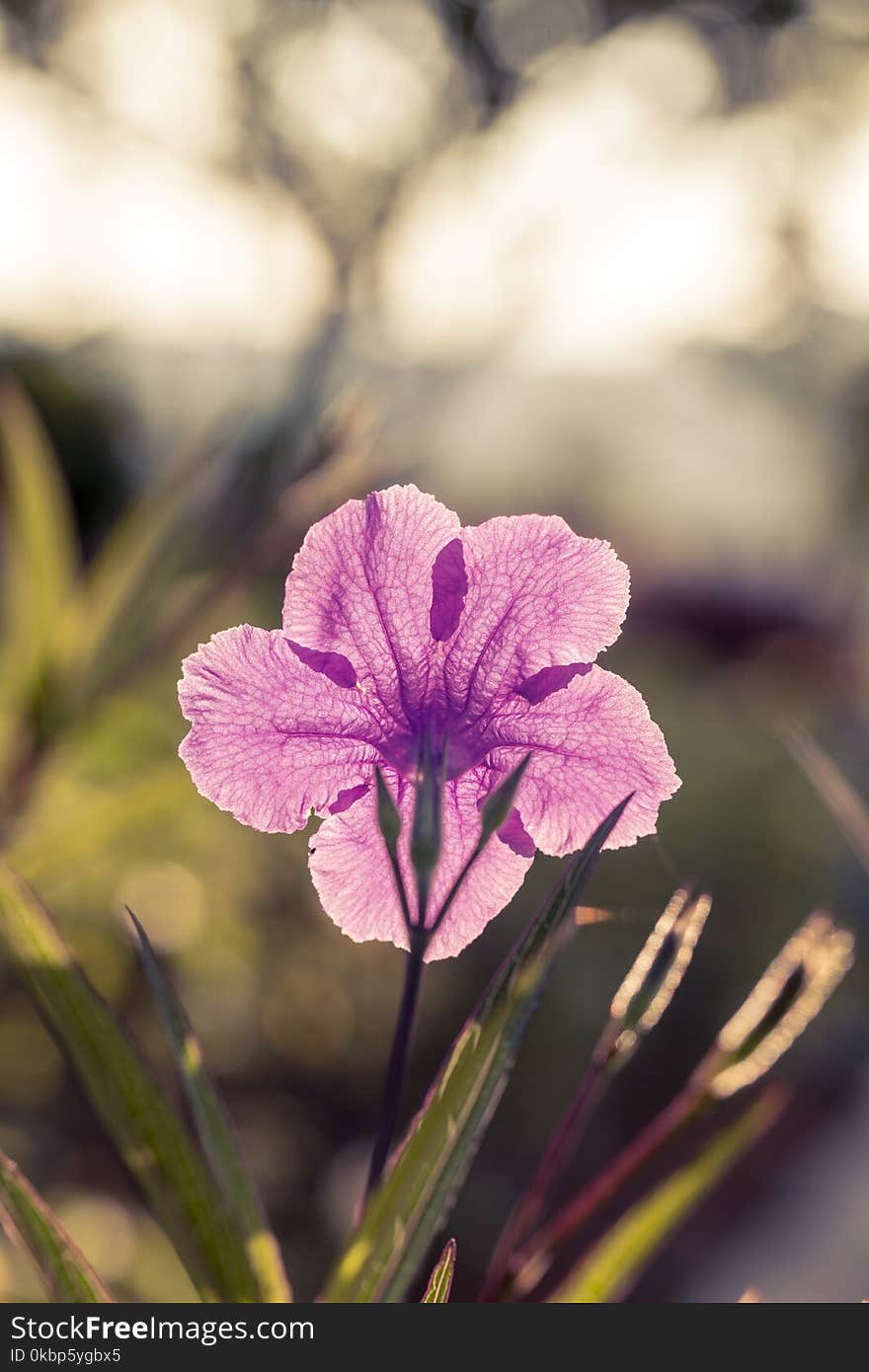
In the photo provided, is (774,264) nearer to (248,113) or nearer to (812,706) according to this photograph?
(812,706)

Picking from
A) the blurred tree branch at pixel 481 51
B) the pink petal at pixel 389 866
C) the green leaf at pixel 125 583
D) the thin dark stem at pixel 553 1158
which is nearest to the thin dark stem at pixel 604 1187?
the thin dark stem at pixel 553 1158

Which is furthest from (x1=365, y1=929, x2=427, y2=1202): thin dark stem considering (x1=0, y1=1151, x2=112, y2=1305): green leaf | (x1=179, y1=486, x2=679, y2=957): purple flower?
(x1=0, y1=1151, x2=112, y2=1305): green leaf

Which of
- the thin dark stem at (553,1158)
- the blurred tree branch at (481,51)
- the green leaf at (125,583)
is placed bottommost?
the thin dark stem at (553,1158)

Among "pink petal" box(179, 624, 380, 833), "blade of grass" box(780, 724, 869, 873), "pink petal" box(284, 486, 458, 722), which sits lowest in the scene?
"blade of grass" box(780, 724, 869, 873)

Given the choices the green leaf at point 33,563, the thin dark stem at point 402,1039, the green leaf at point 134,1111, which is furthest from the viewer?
the green leaf at point 33,563

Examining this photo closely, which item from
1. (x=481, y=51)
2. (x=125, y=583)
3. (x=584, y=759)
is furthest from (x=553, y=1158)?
(x=481, y=51)

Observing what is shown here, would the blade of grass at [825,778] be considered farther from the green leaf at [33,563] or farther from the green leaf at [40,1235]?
the green leaf at [33,563]

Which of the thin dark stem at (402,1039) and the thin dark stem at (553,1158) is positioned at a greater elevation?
the thin dark stem at (402,1039)

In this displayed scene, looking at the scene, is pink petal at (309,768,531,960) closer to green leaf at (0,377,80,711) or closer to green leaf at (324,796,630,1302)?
green leaf at (324,796,630,1302)
